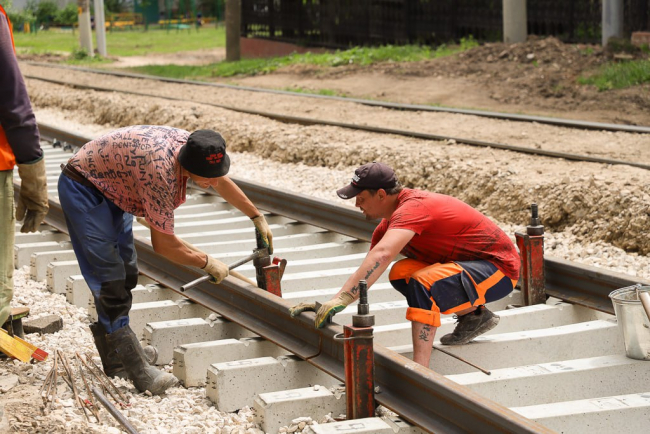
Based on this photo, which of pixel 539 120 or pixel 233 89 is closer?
pixel 539 120

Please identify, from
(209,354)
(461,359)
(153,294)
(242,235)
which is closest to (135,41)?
(242,235)

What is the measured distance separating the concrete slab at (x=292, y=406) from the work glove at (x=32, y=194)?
64.5 inches

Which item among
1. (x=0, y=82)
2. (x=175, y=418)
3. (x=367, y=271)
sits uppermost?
(x=0, y=82)

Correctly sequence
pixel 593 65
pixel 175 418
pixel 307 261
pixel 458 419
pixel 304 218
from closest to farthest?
pixel 458 419, pixel 175 418, pixel 307 261, pixel 304 218, pixel 593 65

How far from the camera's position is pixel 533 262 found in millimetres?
5473

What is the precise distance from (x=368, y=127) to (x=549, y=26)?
12374 millimetres

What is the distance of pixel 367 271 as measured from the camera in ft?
14.5

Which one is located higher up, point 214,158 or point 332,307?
point 214,158

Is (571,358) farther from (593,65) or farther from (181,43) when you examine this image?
(181,43)

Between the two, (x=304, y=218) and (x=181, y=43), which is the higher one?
(x=181, y=43)

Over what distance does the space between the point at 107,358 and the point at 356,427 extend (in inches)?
67.0

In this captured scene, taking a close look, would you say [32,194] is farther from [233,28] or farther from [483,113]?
[233,28]

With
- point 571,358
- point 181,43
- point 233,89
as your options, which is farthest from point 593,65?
point 181,43

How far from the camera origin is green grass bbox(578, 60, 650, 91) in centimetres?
1744
